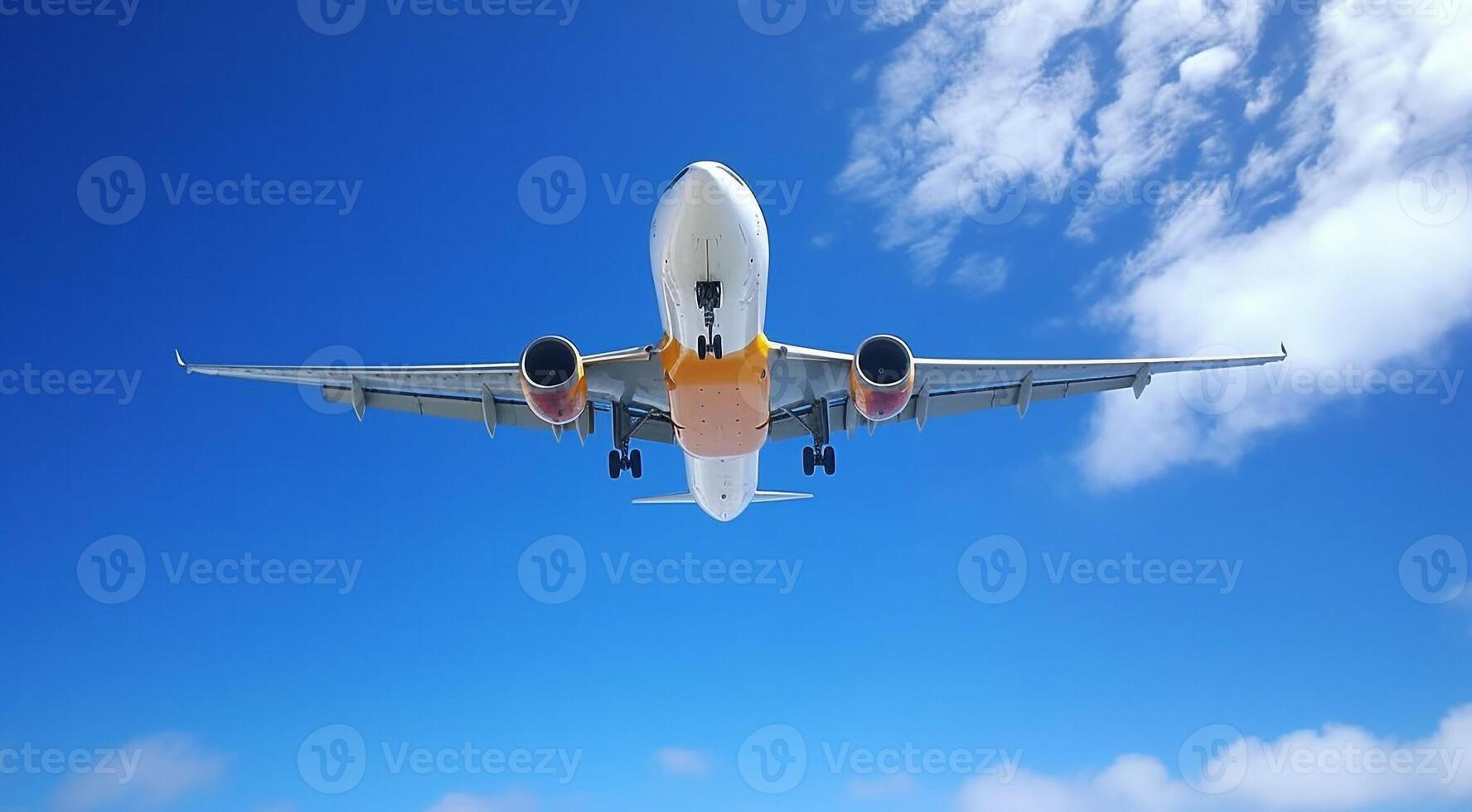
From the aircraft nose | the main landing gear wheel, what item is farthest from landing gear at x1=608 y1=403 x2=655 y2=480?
the aircraft nose

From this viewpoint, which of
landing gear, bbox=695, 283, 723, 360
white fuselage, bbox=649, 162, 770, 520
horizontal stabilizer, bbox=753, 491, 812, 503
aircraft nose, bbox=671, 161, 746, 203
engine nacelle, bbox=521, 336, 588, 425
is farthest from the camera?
horizontal stabilizer, bbox=753, 491, 812, 503

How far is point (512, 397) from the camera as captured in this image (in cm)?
2609

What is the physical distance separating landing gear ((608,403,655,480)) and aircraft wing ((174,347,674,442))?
15cm

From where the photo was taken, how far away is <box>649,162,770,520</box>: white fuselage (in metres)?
17.5

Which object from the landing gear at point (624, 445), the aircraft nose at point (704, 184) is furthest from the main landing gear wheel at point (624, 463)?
the aircraft nose at point (704, 184)

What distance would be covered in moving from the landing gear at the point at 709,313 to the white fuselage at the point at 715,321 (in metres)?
0.08

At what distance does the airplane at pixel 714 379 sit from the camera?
1827 cm

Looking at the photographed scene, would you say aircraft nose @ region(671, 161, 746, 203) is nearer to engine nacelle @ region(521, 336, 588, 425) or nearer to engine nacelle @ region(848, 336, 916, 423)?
engine nacelle @ region(521, 336, 588, 425)

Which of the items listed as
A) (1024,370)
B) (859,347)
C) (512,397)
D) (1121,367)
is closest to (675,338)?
(859,347)

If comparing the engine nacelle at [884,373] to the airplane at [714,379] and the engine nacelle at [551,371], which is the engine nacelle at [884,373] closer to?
the airplane at [714,379]

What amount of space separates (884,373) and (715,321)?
476 cm

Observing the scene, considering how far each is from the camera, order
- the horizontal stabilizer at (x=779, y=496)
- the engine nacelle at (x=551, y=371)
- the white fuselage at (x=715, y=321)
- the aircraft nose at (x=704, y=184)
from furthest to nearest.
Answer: the horizontal stabilizer at (x=779, y=496), the engine nacelle at (x=551, y=371), the white fuselage at (x=715, y=321), the aircraft nose at (x=704, y=184)

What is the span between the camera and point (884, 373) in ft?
71.7

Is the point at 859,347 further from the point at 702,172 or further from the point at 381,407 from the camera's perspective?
the point at 381,407
